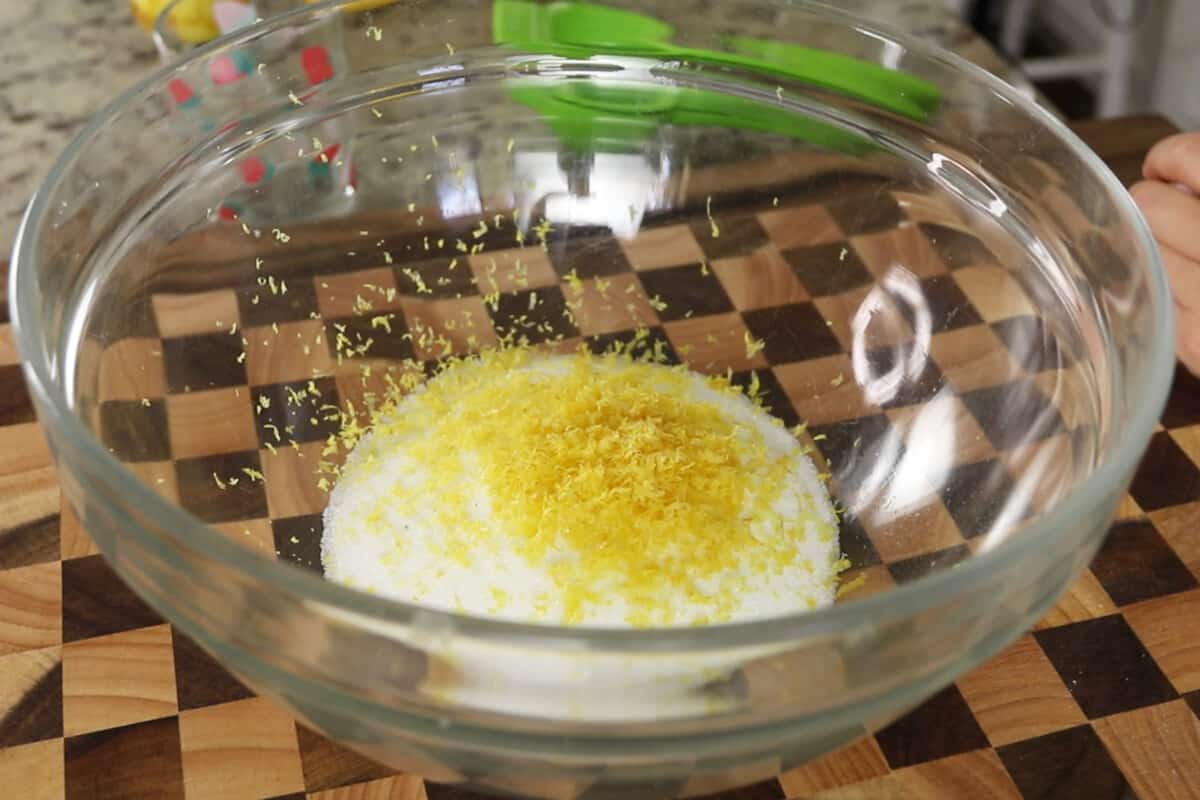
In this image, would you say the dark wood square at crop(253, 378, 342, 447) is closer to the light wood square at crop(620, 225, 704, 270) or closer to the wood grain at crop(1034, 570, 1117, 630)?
the light wood square at crop(620, 225, 704, 270)

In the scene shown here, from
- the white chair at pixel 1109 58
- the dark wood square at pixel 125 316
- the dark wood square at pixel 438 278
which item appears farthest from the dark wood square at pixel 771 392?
the white chair at pixel 1109 58

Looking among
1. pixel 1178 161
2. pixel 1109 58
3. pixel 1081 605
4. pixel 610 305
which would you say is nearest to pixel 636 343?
pixel 610 305

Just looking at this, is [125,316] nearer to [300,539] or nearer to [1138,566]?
[300,539]

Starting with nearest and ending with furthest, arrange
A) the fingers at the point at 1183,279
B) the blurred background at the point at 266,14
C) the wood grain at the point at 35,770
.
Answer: the wood grain at the point at 35,770 → the fingers at the point at 1183,279 → the blurred background at the point at 266,14

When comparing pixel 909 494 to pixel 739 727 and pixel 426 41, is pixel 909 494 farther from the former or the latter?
pixel 426 41

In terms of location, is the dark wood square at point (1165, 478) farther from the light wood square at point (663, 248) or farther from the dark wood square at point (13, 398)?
the dark wood square at point (13, 398)

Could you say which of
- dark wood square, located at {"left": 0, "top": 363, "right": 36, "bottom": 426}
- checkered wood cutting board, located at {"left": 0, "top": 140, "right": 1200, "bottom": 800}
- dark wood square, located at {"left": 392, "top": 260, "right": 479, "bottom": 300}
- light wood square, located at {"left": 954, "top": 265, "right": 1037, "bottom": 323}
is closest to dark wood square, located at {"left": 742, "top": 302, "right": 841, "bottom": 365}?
checkered wood cutting board, located at {"left": 0, "top": 140, "right": 1200, "bottom": 800}
